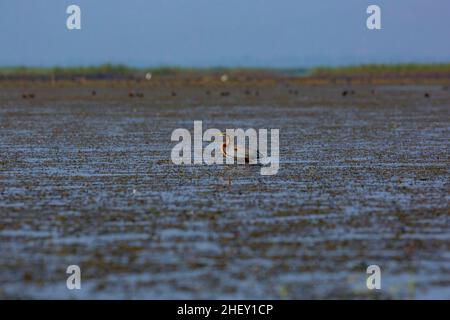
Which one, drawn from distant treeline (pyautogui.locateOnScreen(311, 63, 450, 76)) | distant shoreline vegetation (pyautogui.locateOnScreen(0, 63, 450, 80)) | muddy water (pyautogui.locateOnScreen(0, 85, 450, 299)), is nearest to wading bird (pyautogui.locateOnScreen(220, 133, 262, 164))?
muddy water (pyautogui.locateOnScreen(0, 85, 450, 299))

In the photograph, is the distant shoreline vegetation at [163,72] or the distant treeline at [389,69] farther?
the distant treeline at [389,69]

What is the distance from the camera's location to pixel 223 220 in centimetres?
1320

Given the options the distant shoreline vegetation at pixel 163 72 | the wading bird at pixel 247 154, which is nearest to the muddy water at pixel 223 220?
the wading bird at pixel 247 154

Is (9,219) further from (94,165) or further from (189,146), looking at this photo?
(189,146)

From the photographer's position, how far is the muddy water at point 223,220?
33.2 ft

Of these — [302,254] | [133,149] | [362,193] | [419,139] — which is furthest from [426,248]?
[419,139]

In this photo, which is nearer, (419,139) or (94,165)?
(94,165)

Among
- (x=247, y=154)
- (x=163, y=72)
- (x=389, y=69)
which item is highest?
(x=163, y=72)

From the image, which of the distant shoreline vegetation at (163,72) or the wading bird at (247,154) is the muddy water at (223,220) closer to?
the wading bird at (247,154)

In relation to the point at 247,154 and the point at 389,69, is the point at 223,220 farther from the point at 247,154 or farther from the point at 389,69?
the point at 389,69

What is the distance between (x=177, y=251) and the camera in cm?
1134

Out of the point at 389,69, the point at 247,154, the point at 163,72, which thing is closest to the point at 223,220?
the point at 247,154

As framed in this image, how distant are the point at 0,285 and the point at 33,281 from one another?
1.07 ft

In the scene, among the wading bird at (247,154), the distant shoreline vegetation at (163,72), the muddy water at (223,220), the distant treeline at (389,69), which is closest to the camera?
the muddy water at (223,220)
